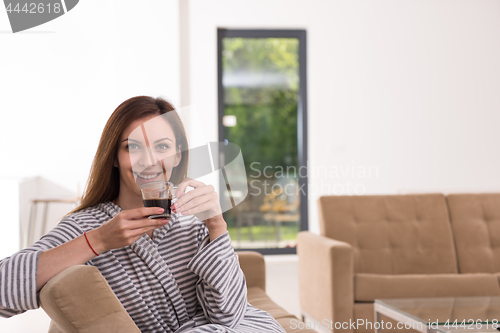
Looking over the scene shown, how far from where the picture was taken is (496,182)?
4.87 m

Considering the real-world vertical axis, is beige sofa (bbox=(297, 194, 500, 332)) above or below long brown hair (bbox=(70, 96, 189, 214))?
below

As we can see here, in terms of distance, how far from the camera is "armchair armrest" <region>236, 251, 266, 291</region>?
2133mm

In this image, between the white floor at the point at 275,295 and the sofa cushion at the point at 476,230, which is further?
the white floor at the point at 275,295

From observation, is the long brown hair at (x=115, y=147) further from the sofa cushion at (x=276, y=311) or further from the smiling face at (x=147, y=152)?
the sofa cushion at (x=276, y=311)

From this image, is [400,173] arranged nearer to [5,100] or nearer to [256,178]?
[256,178]

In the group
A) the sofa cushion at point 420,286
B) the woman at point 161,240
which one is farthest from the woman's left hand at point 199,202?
the sofa cushion at point 420,286

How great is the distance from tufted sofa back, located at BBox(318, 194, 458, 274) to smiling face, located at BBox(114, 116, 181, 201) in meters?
1.86

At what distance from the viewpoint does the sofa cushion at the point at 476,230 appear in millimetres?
2799

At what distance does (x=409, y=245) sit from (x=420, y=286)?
38 cm

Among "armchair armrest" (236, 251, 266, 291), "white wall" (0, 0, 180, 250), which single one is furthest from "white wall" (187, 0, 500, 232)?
"armchair armrest" (236, 251, 266, 291)

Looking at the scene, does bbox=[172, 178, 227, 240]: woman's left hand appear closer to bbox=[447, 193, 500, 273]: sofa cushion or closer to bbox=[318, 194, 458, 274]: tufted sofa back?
bbox=[318, 194, 458, 274]: tufted sofa back

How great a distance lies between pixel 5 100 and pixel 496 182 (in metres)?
5.36

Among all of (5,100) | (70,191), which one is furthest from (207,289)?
(5,100)

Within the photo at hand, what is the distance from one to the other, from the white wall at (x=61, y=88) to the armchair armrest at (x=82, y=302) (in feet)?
13.2
